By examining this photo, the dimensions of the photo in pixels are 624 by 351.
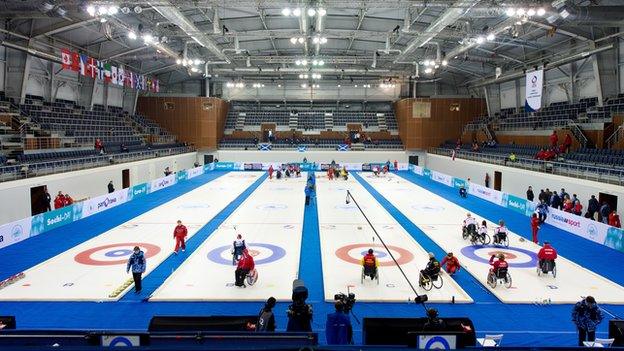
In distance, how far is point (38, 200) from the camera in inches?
917

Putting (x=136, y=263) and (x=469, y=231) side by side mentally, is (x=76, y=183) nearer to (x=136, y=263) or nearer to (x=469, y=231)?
(x=136, y=263)

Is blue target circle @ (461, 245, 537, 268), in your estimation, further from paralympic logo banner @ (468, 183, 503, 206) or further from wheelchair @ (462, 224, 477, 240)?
paralympic logo banner @ (468, 183, 503, 206)

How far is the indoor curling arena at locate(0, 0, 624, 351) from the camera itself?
1002 cm

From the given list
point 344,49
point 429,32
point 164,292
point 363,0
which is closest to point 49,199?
point 164,292

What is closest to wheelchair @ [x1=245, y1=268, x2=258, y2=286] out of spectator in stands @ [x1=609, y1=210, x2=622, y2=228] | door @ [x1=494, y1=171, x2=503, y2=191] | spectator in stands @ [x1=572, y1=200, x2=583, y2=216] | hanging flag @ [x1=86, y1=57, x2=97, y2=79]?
spectator in stands @ [x1=609, y1=210, x2=622, y2=228]

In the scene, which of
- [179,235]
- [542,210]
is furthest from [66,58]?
[542,210]

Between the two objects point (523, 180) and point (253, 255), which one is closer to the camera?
point (253, 255)

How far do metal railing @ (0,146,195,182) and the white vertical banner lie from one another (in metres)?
28.8

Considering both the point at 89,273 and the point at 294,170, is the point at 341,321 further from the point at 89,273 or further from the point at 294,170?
the point at 294,170

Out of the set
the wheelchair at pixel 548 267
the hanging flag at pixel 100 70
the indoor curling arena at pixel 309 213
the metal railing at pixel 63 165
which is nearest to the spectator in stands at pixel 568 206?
the indoor curling arena at pixel 309 213

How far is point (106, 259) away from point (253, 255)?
17.7ft

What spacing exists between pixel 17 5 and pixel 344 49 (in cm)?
2815

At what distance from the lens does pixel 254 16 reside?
110ft

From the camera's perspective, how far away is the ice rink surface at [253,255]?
1287 cm
